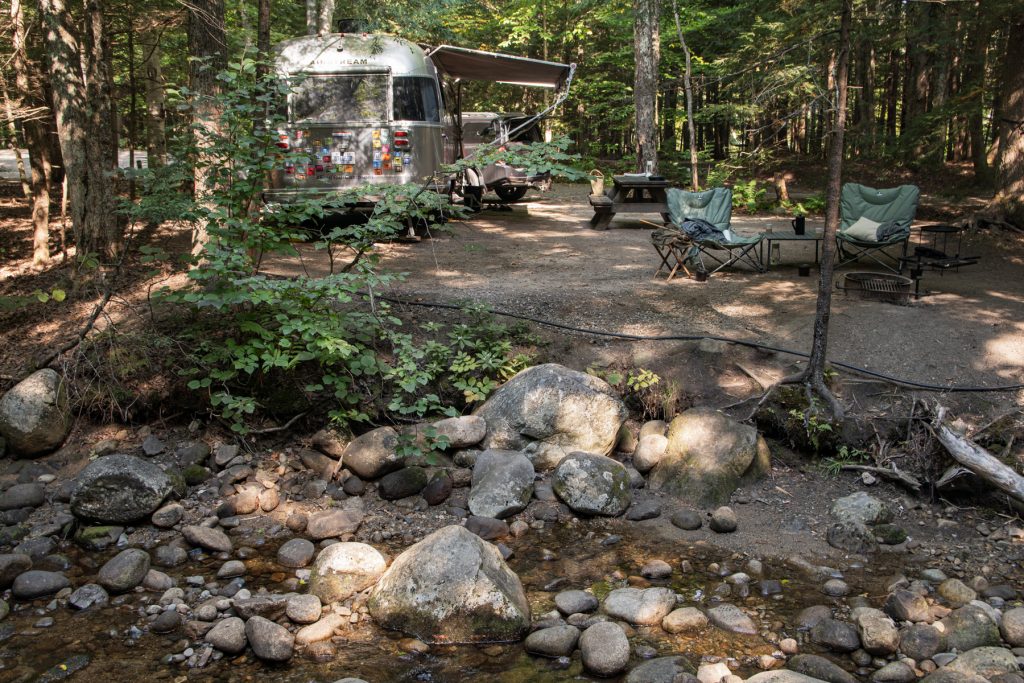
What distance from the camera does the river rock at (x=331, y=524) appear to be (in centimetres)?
546

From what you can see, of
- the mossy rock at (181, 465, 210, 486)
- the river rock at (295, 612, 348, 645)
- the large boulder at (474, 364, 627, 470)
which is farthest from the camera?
the large boulder at (474, 364, 627, 470)

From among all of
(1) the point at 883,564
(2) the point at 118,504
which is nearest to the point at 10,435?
(2) the point at 118,504

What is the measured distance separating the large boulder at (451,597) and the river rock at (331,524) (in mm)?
948

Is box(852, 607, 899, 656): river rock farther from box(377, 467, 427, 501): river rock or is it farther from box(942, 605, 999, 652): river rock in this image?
box(377, 467, 427, 501): river rock

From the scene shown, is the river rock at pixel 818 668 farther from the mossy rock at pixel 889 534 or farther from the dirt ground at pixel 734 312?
the dirt ground at pixel 734 312

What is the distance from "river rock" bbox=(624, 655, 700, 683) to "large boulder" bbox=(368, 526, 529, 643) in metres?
0.71

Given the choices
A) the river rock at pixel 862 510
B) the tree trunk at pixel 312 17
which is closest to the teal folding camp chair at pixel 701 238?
the river rock at pixel 862 510

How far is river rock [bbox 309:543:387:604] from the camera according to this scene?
15.5 feet

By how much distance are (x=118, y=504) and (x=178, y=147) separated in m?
2.97

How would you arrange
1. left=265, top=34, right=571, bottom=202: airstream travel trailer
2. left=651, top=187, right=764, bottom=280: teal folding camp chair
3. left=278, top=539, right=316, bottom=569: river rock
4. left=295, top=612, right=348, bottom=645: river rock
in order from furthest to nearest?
1. left=265, top=34, right=571, bottom=202: airstream travel trailer
2. left=651, top=187, right=764, bottom=280: teal folding camp chair
3. left=278, top=539, right=316, bottom=569: river rock
4. left=295, top=612, right=348, bottom=645: river rock

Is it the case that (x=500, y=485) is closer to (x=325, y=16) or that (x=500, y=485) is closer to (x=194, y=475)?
(x=194, y=475)

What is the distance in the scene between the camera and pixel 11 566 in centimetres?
482

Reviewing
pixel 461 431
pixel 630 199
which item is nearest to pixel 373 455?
pixel 461 431

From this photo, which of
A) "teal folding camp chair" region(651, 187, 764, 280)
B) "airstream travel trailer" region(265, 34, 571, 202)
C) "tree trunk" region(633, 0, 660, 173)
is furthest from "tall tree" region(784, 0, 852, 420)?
"tree trunk" region(633, 0, 660, 173)
